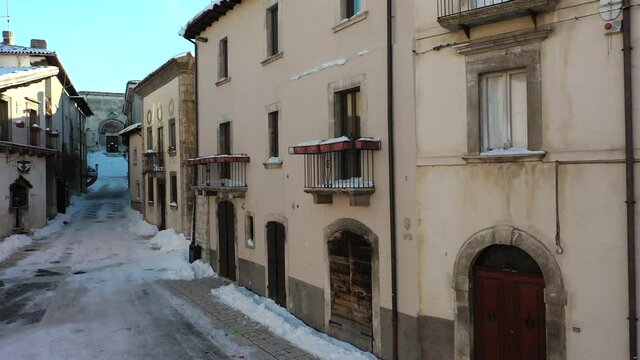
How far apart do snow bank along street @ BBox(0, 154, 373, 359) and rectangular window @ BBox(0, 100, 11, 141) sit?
16.8 ft

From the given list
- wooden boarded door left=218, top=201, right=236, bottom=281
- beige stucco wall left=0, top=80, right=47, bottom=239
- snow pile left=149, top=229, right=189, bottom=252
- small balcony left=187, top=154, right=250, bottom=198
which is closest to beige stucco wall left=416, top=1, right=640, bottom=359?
small balcony left=187, top=154, right=250, bottom=198

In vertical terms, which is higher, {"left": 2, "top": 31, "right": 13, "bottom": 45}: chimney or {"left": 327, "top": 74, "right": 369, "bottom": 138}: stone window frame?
{"left": 2, "top": 31, "right": 13, "bottom": 45}: chimney

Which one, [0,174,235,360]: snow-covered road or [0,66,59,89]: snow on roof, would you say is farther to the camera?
[0,66,59,89]: snow on roof

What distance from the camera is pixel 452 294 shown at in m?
8.05

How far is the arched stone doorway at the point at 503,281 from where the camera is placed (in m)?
6.89

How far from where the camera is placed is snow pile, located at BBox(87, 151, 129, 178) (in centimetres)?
5820

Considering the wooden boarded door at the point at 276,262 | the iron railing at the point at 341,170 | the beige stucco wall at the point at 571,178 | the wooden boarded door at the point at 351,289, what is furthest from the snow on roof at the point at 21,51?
the beige stucco wall at the point at 571,178

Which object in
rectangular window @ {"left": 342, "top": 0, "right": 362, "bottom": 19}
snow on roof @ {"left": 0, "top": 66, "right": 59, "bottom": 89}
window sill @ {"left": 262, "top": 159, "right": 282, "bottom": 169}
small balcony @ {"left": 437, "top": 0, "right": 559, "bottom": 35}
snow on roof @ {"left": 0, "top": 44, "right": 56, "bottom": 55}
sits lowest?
window sill @ {"left": 262, "top": 159, "right": 282, "bottom": 169}

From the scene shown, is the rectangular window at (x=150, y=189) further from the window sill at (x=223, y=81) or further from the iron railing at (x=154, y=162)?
the window sill at (x=223, y=81)

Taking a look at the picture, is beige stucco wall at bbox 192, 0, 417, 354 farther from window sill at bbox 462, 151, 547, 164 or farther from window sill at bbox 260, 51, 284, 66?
window sill at bbox 462, 151, 547, 164

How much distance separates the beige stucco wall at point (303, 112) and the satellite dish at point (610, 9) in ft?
10.1

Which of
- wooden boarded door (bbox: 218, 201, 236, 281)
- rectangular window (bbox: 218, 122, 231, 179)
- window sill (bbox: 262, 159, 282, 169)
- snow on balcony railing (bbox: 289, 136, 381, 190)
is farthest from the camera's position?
rectangular window (bbox: 218, 122, 231, 179)

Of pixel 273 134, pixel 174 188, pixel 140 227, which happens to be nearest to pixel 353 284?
pixel 273 134

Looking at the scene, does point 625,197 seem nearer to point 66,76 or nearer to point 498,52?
point 498,52
